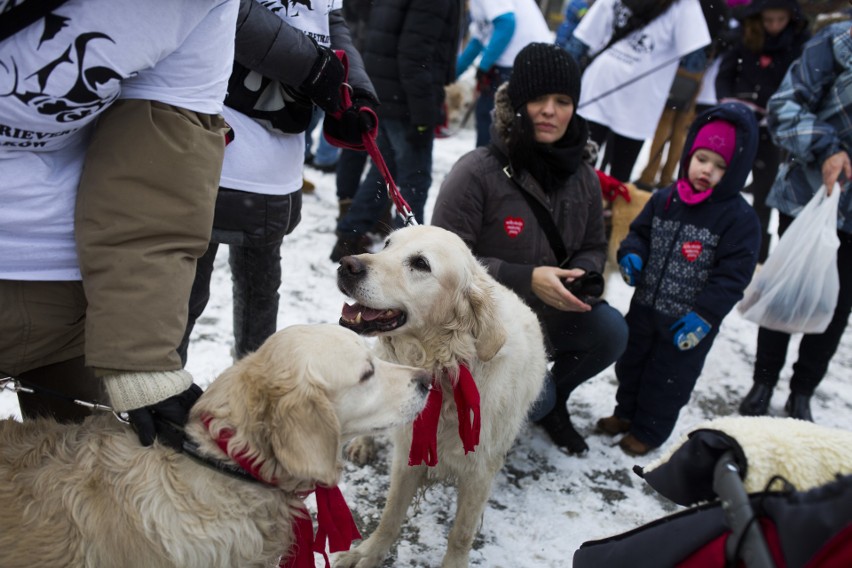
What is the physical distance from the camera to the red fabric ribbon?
2.08 meters

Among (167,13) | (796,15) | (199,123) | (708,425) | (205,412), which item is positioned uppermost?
(796,15)

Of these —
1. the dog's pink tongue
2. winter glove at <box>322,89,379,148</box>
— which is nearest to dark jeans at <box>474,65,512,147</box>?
winter glove at <box>322,89,379,148</box>

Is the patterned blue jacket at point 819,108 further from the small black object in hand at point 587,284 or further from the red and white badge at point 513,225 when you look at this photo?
the red and white badge at point 513,225

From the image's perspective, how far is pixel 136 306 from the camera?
1252mm

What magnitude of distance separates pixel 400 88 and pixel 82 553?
12.6 feet

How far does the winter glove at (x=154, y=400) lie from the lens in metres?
1.27

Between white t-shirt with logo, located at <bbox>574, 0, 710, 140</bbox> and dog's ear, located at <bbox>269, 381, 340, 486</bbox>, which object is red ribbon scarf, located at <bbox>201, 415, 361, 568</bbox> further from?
white t-shirt with logo, located at <bbox>574, 0, 710, 140</bbox>

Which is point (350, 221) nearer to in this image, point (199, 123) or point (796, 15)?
point (199, 123)

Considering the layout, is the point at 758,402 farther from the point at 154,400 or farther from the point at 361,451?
the point at 154,400

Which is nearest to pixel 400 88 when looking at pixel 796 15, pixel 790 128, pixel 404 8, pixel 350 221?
pixel 404 8

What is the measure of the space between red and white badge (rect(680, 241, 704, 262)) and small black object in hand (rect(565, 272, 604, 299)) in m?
0.70

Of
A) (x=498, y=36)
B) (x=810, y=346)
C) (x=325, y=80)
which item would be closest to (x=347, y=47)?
(x=325, y=80)

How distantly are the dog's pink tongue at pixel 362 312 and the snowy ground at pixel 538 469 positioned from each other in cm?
92

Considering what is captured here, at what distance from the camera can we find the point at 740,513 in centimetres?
112
